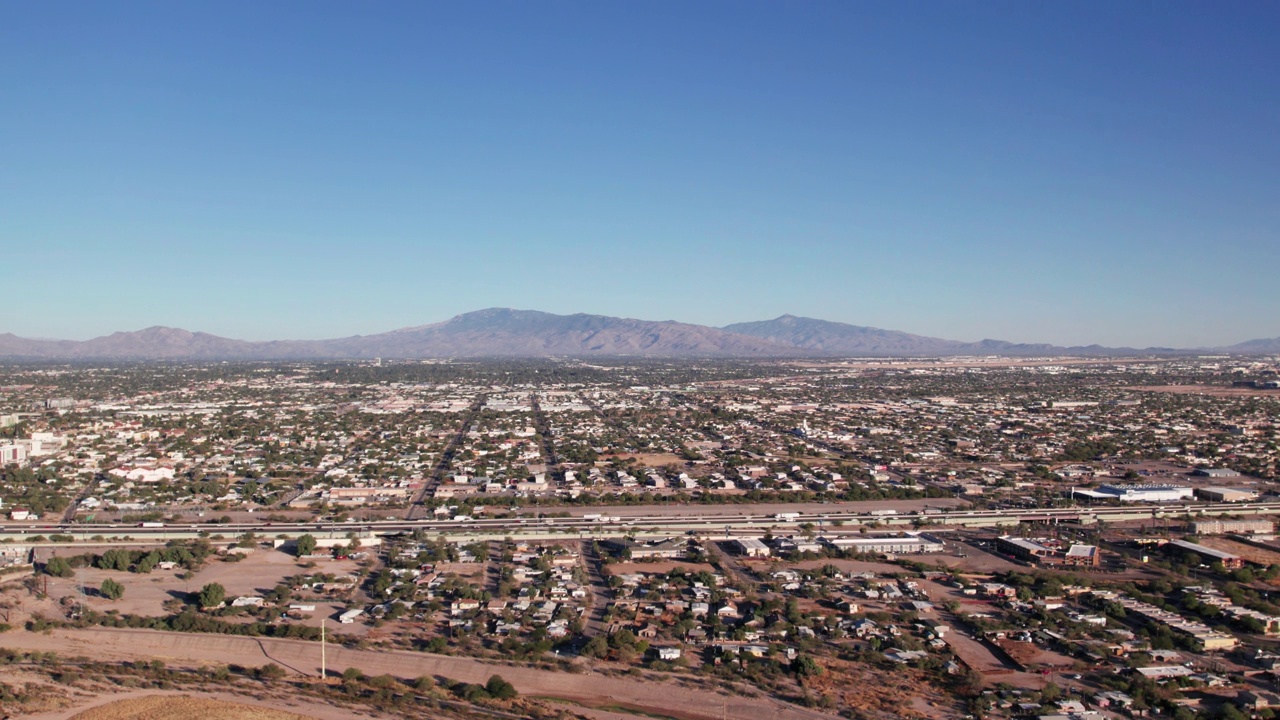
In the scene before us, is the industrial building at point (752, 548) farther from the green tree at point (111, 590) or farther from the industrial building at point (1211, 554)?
the green tree at point (111, 590)

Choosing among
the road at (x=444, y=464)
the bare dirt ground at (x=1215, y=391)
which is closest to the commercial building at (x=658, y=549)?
the road at (x=444, y=464)

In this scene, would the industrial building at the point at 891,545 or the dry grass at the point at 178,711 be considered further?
the industrial building at the point at 891,545

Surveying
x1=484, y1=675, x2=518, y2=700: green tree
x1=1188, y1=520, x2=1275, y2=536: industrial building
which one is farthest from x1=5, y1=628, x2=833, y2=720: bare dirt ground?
x1=1188, y1=520, x2=1275, y2=536: industrial building

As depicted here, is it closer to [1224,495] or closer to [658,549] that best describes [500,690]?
[658,549]

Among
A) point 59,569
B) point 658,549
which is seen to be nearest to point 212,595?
point 59,569

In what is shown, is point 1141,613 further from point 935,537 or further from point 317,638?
point 317,638

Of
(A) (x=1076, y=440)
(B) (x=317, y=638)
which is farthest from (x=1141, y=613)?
(A) (x=1076, y=440)

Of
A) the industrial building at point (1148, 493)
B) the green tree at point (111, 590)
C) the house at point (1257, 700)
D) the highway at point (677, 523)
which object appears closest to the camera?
the house at point (1257, 700)
